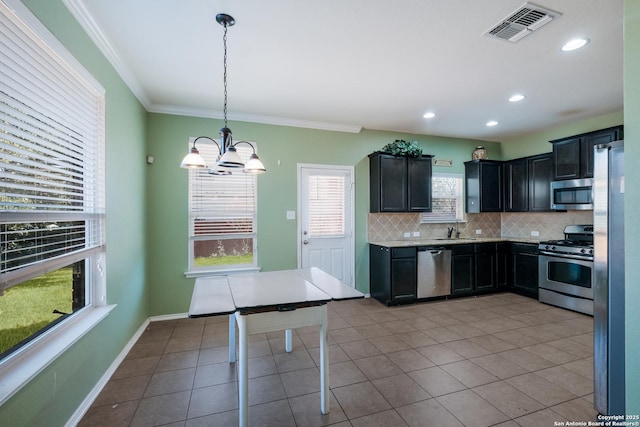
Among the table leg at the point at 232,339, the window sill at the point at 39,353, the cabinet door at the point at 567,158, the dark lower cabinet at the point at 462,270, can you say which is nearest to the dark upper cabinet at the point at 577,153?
the cabinet door at the point at 567,158

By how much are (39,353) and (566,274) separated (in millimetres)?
5571

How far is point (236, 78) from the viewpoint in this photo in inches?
116

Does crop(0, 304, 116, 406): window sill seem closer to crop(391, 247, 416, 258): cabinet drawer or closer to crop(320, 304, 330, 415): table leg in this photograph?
crop(320, 304, 330, 415): table leg

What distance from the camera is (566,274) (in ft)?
13.0

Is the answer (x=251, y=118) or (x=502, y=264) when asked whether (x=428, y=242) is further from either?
(x=251, y=118)

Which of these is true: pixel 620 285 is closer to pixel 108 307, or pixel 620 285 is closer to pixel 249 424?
pixel 249 424

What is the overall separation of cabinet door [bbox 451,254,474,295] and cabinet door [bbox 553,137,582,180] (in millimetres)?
1751

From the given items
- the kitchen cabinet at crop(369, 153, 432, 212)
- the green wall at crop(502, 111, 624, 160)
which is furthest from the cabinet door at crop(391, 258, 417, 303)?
the green wall at crop(502, 111, 624, 160)

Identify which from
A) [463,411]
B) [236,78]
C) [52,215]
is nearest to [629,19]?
[463,411]

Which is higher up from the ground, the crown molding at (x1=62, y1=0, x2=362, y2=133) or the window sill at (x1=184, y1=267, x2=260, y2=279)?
the crown molding at (x1=62, y1=0, x2=362, y2=133)

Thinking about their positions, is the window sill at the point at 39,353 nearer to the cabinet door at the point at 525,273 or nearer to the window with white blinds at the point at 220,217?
the window with white blinds at the point at 220,217

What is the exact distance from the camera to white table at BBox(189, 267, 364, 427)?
69.2 inches

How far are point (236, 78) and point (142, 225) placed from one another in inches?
81.6

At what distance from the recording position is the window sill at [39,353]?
1325 mm
